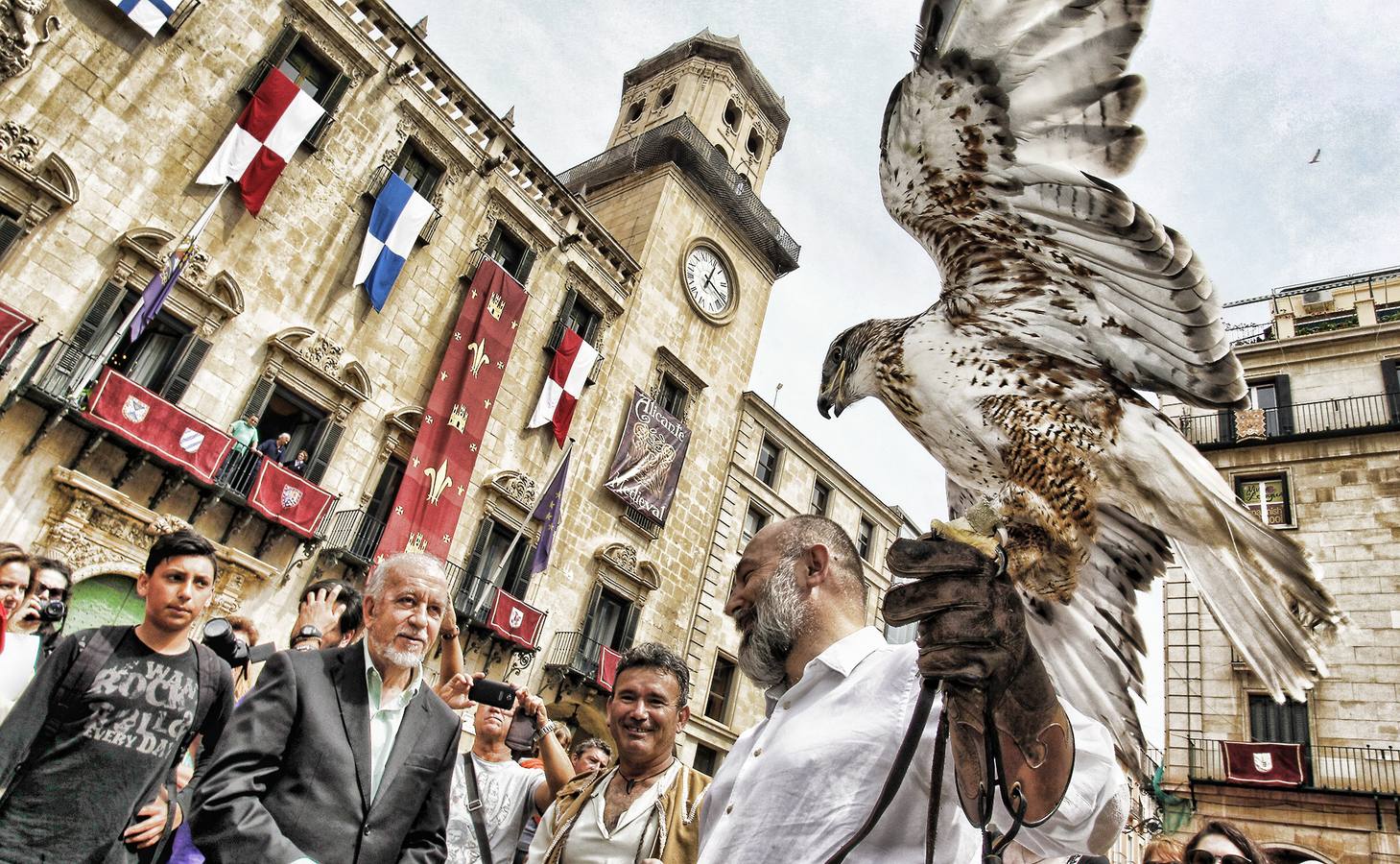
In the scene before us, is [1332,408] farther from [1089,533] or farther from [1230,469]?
[1089,533]

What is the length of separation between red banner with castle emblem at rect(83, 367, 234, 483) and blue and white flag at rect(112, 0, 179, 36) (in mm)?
5673

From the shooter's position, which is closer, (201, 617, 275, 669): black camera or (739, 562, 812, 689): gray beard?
(739, 562, 812, 689): gray beard

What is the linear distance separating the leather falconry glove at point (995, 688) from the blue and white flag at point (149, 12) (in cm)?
1617

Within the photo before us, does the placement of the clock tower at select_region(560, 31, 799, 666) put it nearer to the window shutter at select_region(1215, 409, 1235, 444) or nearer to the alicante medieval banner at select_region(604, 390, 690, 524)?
the alicante medieval banner at select_region(604, 390, 690, 524)

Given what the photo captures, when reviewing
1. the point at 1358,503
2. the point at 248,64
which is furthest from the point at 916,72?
the point at 1358,503

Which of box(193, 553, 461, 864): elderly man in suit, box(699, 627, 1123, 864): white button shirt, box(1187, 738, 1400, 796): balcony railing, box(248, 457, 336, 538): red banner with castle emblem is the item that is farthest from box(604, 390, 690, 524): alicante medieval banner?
box(699, 627, 1123, 864): white button shirt

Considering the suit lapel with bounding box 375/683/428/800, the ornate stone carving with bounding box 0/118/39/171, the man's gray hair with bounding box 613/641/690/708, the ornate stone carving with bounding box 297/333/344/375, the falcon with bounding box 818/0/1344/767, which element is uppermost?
the ornate stone carving with bounding box 0/118/39/171

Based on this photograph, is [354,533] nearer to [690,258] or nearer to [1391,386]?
[690,258]

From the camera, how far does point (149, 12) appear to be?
12930 millimetres

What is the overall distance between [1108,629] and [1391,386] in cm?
2086

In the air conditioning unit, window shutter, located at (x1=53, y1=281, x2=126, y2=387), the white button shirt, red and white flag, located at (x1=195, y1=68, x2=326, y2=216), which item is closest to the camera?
the white button shirt

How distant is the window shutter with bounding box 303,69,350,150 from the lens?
1514 centimetres

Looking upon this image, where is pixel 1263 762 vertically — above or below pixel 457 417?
below

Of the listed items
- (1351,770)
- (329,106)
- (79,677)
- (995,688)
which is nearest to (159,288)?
(329,106)
